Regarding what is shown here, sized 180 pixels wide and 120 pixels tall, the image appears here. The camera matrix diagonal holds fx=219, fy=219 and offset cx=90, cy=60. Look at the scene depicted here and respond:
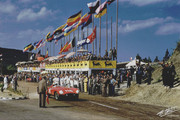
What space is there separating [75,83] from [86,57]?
497 centimetres

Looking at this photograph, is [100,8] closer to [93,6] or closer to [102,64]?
[93,6]

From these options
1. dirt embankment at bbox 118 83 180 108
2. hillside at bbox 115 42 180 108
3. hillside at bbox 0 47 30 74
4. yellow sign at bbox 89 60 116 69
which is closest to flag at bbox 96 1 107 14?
yellow sign at bbox 89 60 116 69

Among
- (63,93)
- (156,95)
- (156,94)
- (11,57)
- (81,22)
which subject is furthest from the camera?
(11,57)

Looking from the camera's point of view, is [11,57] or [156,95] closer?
[156,95]

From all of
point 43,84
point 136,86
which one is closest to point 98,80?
point 136,86

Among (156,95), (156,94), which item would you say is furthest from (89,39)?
(156,95)

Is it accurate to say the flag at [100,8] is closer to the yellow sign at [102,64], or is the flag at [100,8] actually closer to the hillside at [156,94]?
the yellow sign at [102,64]

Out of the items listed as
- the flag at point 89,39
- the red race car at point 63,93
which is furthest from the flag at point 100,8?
the red race car at point 63,93

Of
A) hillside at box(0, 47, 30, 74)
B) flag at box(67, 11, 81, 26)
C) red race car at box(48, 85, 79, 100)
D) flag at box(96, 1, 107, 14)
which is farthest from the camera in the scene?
hillside at box(0, 47, 30, 74)

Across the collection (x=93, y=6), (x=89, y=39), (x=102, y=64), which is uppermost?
(x=93, y=6)

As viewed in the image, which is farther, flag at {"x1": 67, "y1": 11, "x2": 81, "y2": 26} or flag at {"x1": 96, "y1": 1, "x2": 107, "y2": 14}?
flag at {"x1": 67, "y1": 11, "x2": 81, "y2": 26}

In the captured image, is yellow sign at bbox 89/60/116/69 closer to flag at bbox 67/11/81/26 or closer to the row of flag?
the row of flag

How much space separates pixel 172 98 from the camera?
43.5ft

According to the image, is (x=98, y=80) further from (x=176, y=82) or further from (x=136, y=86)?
(x=176, y=82)
